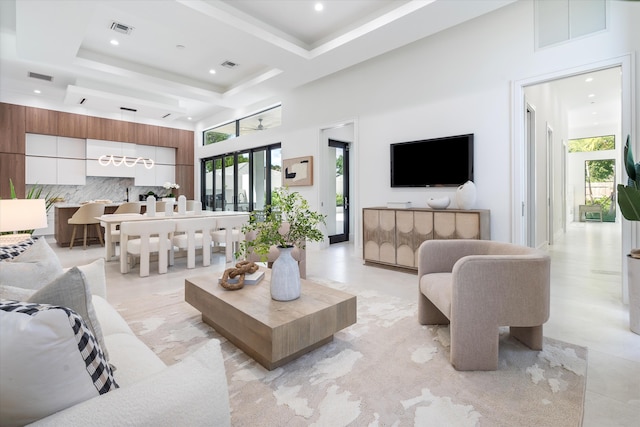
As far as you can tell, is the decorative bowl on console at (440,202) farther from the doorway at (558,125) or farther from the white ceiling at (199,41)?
the white ceiling at (199,41)

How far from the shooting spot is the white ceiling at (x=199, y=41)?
3746 millimetres

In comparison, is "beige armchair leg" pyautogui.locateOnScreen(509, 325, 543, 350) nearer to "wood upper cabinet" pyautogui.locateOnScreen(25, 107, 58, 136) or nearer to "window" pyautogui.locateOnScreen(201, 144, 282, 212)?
"window" pyautogui.locateOnScreen(201, 144, 282, 212)

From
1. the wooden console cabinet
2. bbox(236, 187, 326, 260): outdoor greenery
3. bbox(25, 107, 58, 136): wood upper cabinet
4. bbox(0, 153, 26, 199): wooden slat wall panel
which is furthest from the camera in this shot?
bbox(25, 107, 58, 136): wood upper cabinet

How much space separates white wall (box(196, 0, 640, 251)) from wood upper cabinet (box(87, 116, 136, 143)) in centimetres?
567

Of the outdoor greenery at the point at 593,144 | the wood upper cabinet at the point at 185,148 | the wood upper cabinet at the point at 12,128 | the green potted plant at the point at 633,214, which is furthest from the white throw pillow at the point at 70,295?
the outdoor greenery at the point at 593,144

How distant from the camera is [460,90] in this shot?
4.31m

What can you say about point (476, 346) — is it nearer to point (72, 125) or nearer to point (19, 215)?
point (19, 215)

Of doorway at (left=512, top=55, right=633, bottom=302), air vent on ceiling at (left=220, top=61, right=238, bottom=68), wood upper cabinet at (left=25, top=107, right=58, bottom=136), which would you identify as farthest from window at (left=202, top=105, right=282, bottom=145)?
A: doorway at (left=512, top=55, right=633, bottom=302)

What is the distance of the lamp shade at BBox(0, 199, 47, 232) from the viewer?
8.42ft

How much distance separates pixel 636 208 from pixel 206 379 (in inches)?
126

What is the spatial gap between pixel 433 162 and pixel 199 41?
153 inches

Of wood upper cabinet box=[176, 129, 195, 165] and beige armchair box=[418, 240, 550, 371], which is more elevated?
wood upper cabinet box=[176, 129, 195, 165]

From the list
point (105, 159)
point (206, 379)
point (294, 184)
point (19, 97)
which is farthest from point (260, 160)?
point (206, 379)

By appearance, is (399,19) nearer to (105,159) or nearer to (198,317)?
(198,317)
